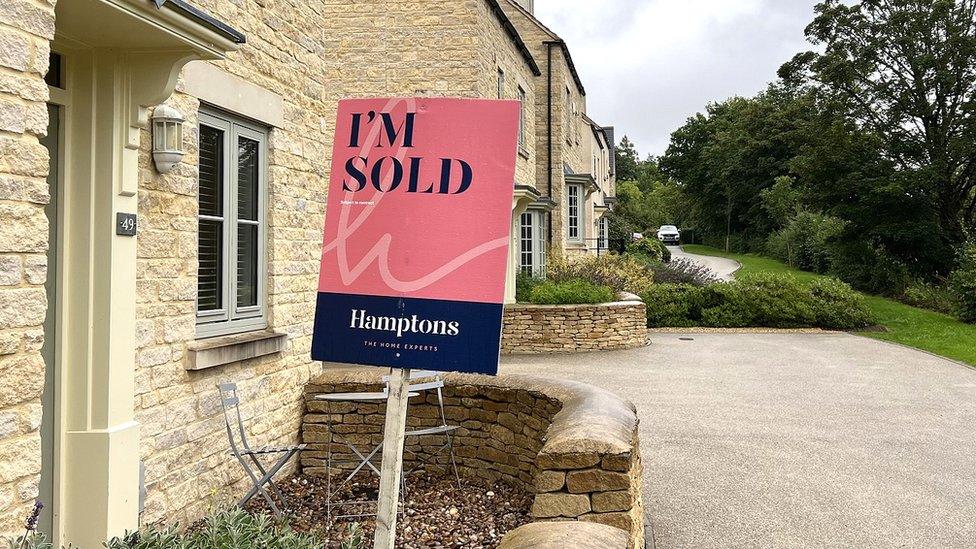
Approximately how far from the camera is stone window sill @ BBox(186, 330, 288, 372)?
489 cm

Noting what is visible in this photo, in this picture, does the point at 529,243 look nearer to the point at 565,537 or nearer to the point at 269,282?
the point at 269,282

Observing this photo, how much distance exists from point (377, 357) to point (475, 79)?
38.1 ft

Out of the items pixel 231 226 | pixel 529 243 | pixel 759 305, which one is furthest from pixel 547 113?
pixel 231 226

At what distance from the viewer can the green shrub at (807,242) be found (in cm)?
3406

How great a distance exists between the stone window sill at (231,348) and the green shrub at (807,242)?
29862mm

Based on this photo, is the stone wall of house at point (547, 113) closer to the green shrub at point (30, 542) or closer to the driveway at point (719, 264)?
the driveway at point (719, 264)

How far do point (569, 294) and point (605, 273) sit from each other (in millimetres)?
3941

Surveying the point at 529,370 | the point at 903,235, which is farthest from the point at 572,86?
the point at 529,370

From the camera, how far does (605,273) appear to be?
63.2ft

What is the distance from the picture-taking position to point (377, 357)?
10.4 feet

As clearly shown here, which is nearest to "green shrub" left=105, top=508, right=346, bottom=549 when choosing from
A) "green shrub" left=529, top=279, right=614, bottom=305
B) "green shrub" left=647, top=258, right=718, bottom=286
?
"green shrub" left=529, top=279, right=614, bottom=305

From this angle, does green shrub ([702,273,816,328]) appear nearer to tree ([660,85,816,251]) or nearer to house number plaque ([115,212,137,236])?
house number plaque ([115,212,137,236])

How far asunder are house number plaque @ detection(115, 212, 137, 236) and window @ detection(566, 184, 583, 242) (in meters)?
20.4

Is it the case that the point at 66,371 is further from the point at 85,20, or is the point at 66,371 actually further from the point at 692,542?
the point at 692,542
